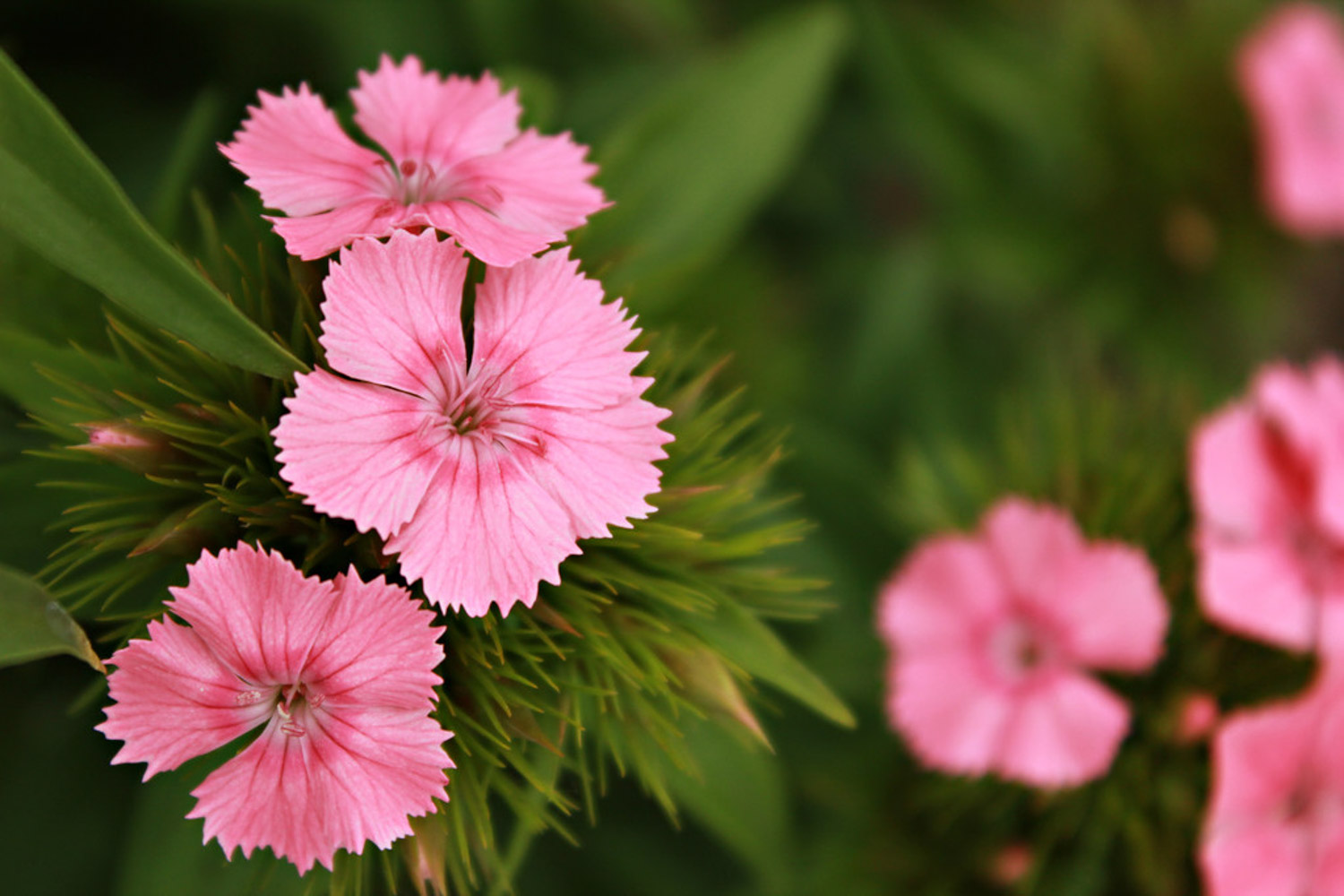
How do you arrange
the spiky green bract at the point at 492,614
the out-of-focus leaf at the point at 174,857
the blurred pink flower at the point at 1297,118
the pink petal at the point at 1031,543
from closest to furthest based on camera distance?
the spiky green bract at the point at 492,614 < the out-of-focus leaf at the point at 174,857 < the pink petal at the point at 1031,543 < the blurred pink flower at the point at 1297,118

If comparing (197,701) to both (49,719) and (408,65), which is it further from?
(49,719)

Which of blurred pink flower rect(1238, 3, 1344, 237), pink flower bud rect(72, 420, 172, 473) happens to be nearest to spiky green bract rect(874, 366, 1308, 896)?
blurred pink flower rect(1238, 3, 1344, 237)

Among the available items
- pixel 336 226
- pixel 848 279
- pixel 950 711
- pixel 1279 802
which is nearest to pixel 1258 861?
pixel 1279 802

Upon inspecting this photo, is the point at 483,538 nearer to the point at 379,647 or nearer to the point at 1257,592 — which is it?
the point at 379,647

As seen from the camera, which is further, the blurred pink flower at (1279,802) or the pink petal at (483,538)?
the blurred pink flower at (1279,802)

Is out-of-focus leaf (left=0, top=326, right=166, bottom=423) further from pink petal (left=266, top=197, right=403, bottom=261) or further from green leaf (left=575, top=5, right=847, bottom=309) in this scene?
green leaf (left=575, top=5, right=847, bottom=309)

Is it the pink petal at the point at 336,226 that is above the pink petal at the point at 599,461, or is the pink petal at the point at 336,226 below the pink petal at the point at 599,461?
above

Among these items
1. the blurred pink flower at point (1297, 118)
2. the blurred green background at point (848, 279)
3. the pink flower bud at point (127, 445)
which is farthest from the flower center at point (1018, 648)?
the blurred pink flower at point (1297, 118)

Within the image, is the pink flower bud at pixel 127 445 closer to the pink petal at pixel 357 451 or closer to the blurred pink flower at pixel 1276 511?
the pink petal at pixel 357 451
